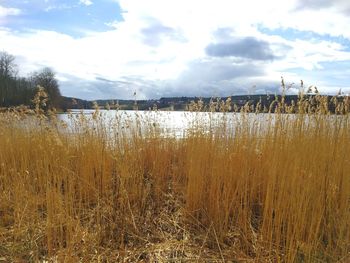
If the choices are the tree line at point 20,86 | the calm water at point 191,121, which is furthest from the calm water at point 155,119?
the tree line at point 20,86

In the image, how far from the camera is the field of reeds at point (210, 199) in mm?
2201

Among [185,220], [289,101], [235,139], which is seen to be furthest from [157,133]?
[289,101]

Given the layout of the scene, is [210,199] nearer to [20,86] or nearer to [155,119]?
[155,119]

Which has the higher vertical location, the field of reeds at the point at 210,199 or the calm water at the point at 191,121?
the calm water at the point at 191,121

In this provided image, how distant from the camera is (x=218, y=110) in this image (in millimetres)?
3672

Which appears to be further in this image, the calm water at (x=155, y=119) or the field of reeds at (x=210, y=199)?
the calm water at (x=155, y=119)

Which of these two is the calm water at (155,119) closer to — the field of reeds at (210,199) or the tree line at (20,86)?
the field of reeds at (210,199)

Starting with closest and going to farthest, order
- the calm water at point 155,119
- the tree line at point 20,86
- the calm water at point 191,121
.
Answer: the calm water at point 191,121, the calm water at point 155,119, the tree line at point 20,86

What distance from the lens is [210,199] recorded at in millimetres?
2725

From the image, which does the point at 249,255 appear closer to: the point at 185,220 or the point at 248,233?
the point at 248,233

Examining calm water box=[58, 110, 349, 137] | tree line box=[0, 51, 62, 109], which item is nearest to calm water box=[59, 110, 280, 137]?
calm water box=[58, 110, 349, 137]

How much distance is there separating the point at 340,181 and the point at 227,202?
38.0 inches

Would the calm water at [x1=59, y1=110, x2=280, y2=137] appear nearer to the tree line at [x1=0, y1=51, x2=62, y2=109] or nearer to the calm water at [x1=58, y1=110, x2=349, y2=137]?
the calm water at [x1=58, y1=110, x2=349, y2=137]

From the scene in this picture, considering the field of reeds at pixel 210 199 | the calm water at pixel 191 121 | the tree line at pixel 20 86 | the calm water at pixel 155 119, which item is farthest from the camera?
the tree line at pixel 20 86
